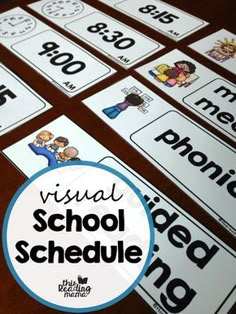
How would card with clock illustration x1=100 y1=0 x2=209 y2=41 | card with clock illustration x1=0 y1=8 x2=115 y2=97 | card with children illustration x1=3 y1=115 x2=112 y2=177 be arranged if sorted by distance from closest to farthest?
card with children illustration x1=3 y1=115 x2=112 y2=177
card with clock illustration x1=0 y1=8 x2=115 y2=97
card with clock illustration x1=100 y1=0 x2=209 y2=41

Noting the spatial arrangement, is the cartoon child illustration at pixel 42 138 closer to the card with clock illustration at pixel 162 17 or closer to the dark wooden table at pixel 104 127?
the dark wooden table at pixel 104 127

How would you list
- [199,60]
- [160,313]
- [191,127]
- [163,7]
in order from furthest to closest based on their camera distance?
[163,7] → [199,60] → [191,127] → [160,313]

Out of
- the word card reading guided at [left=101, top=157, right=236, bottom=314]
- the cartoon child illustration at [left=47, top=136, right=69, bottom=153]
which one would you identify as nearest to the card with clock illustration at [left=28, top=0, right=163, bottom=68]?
the cartoon child illustration at [left=47, top=136, right=69, bottom=153]

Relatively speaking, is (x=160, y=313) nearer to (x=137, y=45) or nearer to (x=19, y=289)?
(x=19, y=289)

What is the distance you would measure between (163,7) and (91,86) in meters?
0.35

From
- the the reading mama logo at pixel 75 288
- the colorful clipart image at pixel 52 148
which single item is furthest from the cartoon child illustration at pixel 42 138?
the the reading mama logo at pixel 75 288

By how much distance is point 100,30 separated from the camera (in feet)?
2.52

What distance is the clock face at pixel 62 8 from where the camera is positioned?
0.81 m

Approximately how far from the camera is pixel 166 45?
0.75 m

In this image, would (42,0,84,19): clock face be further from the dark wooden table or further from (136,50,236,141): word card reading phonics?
(136,50,236,141): word card reading phonics

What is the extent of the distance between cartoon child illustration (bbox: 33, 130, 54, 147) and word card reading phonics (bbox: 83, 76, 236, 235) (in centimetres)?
9

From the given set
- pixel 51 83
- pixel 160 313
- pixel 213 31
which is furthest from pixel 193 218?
pixel 213 31

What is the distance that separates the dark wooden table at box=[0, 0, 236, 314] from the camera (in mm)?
413

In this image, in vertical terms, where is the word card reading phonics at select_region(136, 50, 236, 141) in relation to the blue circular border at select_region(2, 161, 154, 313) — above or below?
above
